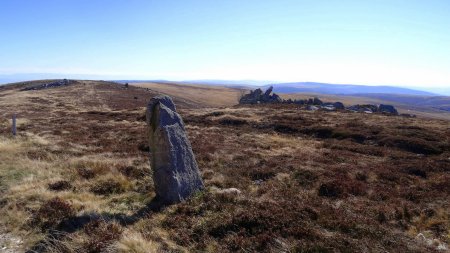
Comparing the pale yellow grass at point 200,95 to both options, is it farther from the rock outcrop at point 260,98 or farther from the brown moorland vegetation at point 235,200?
the brown moorland vegetation at point 235,200

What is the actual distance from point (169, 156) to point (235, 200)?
227cm

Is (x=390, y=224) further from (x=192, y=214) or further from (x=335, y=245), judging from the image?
(x=192, y=214)

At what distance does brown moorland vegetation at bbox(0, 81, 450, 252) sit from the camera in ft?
24.6

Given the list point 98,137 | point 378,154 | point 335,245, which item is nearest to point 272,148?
point 378,154

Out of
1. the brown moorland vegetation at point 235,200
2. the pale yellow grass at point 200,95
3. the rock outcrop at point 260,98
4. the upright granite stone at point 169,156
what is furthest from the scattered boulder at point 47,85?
the upright granite stone at point 169,156

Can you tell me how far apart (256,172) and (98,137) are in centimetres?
1328

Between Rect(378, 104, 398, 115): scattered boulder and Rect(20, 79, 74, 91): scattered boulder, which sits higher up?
Rect(20, 79, 74, 91): scattered boulder

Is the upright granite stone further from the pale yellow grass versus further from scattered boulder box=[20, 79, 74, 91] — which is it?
the pale yellow grass

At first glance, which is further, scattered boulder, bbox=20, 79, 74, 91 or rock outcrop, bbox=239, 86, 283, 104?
scattered boulder, bbox=20, 79, 74, 91

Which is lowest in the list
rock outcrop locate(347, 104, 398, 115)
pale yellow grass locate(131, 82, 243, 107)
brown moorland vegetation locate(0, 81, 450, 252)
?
pale yellow grass locate(131, 82, 243, 107)

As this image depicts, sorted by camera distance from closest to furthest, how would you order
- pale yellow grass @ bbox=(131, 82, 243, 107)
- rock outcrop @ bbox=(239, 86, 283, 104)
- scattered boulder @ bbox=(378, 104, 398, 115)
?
scattered boulder @ bbox=(378, 104, 398, 115)
rock outcrop @ bbox=(239, 86, 283, 104)
pale yellow grass @ bbox=(131, 82, 243, 107)

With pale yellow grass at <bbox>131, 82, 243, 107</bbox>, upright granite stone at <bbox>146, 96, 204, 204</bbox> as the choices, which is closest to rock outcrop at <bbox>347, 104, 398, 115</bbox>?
upright granite stone at <bbox>146, 96, 204, 204</bbox>

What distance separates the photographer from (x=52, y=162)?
1442 cm

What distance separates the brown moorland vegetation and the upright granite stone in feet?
1.72
